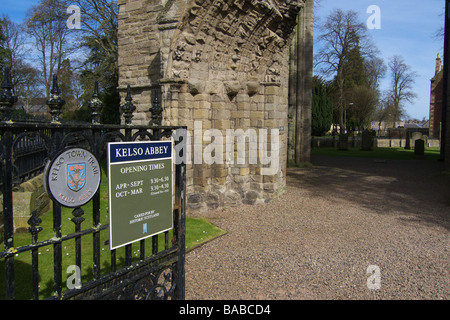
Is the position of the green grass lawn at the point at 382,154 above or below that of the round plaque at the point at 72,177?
below

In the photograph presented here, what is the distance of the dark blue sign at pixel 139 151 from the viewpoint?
2506mm

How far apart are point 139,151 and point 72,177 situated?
0.61 meters

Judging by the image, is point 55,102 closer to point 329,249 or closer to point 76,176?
point 76,176

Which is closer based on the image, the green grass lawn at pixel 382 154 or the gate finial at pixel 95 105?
the gate finial at pixel 95 105

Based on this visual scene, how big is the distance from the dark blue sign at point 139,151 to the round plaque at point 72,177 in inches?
6.1

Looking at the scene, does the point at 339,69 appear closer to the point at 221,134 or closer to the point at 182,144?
the point at 221,134

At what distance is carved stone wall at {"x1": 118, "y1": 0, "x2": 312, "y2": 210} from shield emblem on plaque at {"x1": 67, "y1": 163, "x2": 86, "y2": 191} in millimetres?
4773

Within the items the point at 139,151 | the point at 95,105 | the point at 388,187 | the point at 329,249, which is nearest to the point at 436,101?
the point at 388,187

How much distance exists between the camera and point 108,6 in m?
19.0

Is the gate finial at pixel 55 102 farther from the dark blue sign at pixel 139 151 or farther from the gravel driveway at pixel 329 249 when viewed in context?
the gravel driveway at pixel 329 249

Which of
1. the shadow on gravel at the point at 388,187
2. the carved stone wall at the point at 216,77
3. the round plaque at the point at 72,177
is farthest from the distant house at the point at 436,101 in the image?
the round plaque at the point at 72,177

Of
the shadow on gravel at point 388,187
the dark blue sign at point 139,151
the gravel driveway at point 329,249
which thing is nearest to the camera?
the dark blue sign at point 139,151

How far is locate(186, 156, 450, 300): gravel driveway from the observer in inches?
162

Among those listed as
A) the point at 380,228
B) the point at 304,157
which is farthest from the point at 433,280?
the point at 304,157
